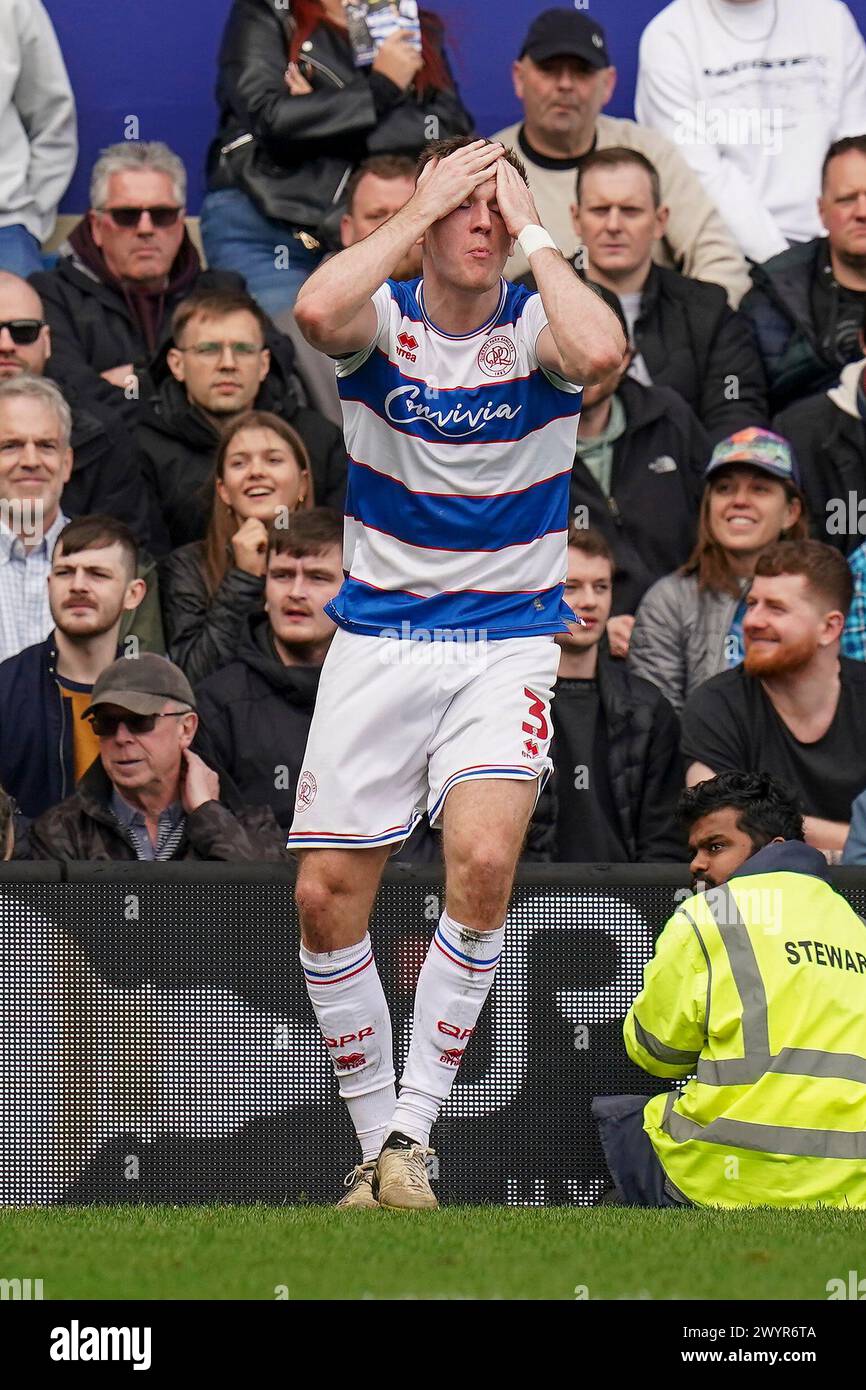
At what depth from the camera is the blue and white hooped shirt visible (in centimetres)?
585

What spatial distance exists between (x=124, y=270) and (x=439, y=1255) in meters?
6.35

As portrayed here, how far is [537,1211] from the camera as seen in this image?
19.8 feet

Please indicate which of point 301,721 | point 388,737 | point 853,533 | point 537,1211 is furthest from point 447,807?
point 853,533

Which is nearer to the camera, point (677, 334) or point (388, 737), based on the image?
point (388, 737)

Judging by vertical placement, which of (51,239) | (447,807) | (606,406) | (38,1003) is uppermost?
(51,239)

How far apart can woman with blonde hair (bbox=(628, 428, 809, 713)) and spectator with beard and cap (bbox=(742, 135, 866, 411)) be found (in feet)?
4.12

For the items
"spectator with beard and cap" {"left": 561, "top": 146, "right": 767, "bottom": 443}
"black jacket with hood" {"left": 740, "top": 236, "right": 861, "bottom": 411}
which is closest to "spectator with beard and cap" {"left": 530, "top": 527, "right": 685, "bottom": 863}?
"spectator with beard and cap" {"left": 561, "top": 146, "right": 767, "bottom": 443}

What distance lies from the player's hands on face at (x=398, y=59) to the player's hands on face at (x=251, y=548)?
9.31 feet

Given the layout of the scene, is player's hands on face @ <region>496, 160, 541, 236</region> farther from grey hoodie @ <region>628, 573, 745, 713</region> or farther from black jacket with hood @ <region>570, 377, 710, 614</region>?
black jacket with hood @ <region>570, 377, 710, 614</region>

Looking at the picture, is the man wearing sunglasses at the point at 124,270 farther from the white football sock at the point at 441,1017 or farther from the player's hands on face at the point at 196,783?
the white football sock at the point at 441,1017

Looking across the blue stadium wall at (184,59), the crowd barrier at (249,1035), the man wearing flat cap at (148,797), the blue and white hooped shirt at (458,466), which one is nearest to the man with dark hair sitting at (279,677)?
the man wearing flat cap at (148,797)

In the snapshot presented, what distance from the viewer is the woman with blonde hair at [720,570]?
886cm

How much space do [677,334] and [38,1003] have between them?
15.7 feet

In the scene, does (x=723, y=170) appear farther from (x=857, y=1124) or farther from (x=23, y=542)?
(x=857, y=1124)
